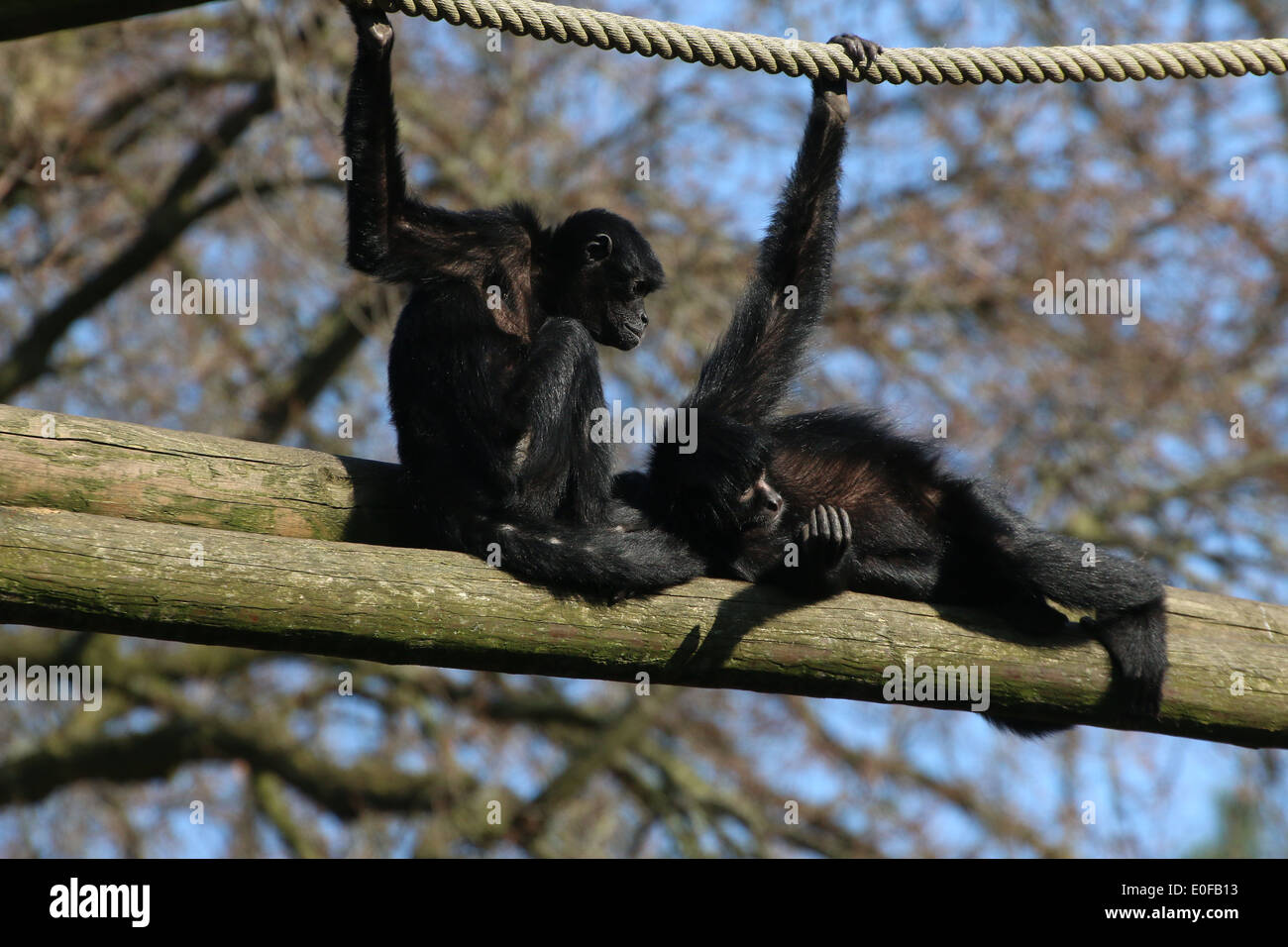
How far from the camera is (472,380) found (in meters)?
5.69

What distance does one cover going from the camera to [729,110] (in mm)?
13383

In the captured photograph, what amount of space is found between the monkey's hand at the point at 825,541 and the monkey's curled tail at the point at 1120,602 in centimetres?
89

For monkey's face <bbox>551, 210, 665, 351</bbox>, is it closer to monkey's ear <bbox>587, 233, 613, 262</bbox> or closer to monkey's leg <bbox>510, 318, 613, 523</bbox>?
monkey's ear <bbox>587, 233, 613, 262</bbox>

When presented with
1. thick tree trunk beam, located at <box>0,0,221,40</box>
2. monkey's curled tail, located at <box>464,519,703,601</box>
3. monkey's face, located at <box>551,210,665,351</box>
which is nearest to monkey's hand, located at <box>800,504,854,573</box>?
monkey's curled tail, located at <box>464,519,703,601</box>

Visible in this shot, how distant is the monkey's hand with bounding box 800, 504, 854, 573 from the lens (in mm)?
4949

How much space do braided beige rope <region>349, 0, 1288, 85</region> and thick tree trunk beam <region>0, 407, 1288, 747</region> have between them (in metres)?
2.06

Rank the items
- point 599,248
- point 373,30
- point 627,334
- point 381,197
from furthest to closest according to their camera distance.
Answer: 1. point 627,334
2. point 599,248
3. point 381,197
4. point 373,30

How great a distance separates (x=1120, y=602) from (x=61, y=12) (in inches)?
194

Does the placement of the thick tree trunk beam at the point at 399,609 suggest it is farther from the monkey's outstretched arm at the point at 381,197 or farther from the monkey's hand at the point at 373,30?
the monkey's hand at the point at 373,30

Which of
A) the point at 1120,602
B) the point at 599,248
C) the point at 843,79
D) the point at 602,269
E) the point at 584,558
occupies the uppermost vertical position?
the point at 843,79

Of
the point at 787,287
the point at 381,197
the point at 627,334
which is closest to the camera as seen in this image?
the point at 381,197

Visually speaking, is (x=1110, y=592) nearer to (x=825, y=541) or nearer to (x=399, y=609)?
(x=825, y=541)

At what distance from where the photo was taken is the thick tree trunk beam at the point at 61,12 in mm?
4941

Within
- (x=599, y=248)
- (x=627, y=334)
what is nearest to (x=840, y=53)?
(x=599, y=248)
